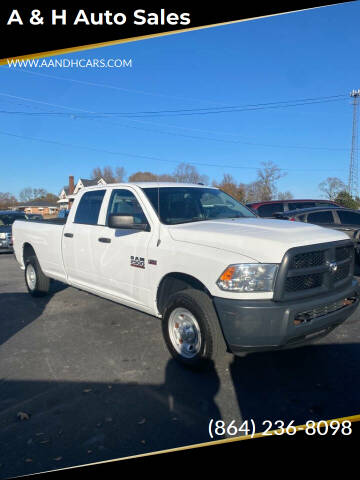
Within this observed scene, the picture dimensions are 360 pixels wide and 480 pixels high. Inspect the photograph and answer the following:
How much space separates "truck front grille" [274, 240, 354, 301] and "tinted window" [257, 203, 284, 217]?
7.91 meters

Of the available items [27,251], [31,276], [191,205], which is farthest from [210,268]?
[27,251]

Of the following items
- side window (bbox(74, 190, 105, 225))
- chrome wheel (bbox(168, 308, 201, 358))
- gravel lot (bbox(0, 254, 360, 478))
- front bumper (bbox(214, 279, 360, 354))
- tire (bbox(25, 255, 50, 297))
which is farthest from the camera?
tire (bbox(25, 255, 50, 297))

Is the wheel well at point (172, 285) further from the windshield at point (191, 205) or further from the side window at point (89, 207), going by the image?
the side window at point (89, 207)

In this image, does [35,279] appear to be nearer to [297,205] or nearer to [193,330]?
Result: [193,330]

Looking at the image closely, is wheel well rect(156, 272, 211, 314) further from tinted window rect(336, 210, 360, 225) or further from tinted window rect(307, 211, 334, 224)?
tinted window rect(336, 210, 360, 225)

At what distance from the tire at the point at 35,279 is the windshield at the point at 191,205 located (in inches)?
125

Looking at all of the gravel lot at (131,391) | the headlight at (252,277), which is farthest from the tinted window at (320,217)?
the headlight at (252,277)

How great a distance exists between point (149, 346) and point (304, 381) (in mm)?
1813

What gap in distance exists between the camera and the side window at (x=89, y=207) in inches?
196

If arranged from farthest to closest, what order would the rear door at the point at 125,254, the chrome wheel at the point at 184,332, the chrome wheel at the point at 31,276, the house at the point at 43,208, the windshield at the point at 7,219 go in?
the house at the point at 43,208 < the windshield at the point at 7,219 < the chrome wheel at the point at 31,276 < the rear door at the point at 125,254 < the chrome wheel at the point at 184,332

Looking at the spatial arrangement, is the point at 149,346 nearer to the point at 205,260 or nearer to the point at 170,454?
the point at 205,260

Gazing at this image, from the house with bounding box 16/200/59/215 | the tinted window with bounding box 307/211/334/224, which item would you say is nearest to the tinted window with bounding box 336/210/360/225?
the tinted window with bounding box 307/211/334/224

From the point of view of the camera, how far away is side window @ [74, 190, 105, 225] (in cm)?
498

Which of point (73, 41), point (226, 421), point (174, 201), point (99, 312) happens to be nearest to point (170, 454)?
point (226, 421)
